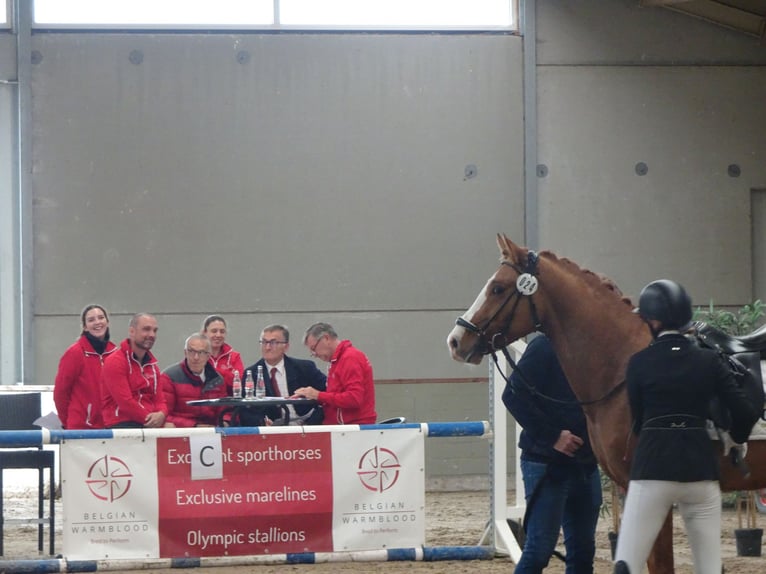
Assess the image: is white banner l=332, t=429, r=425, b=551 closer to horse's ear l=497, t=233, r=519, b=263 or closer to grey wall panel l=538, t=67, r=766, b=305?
horse's ear l=497, t=233, r=519, b=263

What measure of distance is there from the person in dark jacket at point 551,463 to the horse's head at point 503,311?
5.0 inches

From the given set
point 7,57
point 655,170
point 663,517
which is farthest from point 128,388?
point 655,170

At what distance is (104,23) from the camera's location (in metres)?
11.5

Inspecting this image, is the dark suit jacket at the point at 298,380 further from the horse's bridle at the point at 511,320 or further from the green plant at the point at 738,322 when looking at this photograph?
the green plant at the point at 738,322

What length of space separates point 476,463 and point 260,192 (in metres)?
3.40

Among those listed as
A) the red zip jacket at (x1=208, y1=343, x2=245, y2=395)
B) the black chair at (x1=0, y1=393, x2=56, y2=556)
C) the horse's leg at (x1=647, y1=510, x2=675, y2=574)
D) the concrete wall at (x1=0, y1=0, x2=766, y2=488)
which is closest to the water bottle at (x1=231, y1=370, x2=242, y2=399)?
the red zip jacket at (x1=208, y1=343, x2=245, y2=395)

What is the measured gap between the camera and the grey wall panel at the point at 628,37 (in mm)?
12031

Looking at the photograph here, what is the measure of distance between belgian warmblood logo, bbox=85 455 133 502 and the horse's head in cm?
236

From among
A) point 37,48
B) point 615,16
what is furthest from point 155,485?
point 615,16

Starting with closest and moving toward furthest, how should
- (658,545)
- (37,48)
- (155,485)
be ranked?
(658,545) → (155,485) → (37,48)

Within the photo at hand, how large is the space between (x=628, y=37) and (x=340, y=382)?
6280mm

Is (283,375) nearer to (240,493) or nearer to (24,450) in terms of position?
(240,493)

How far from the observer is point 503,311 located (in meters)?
4.96

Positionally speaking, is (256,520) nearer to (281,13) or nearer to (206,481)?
(206,481)
